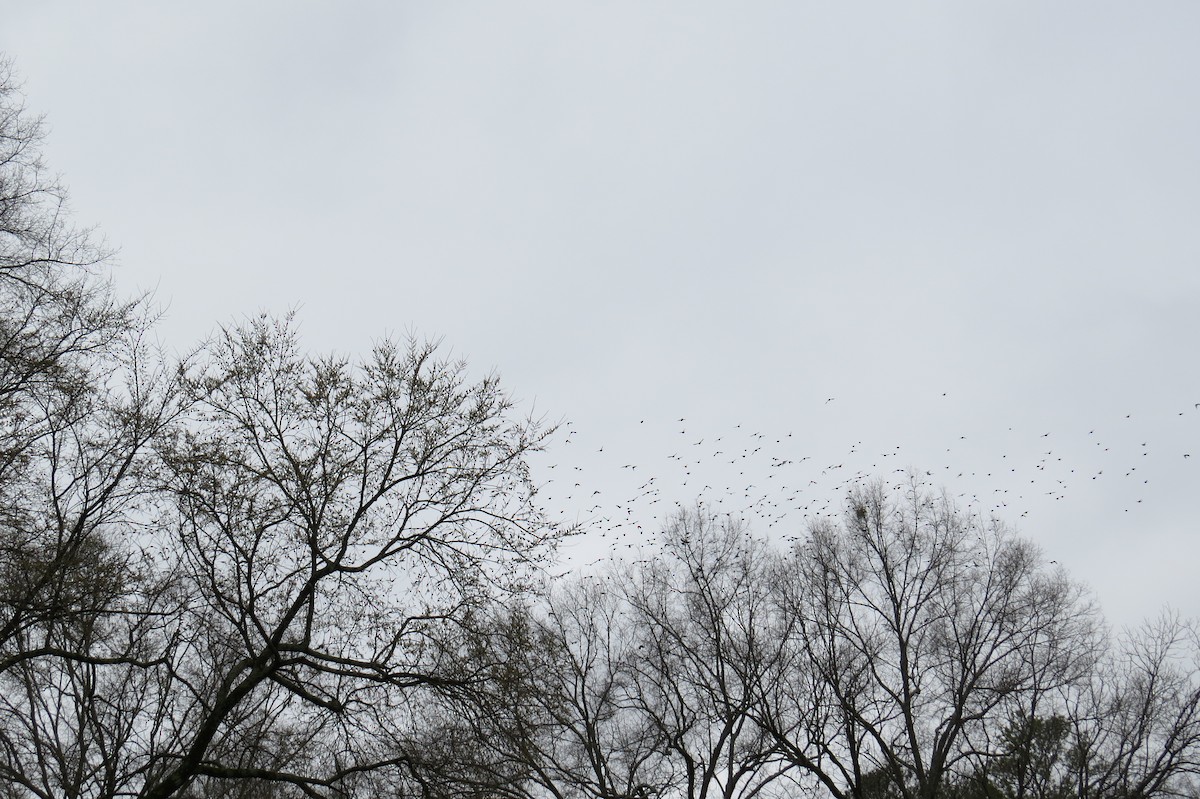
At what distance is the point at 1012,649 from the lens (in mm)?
23688

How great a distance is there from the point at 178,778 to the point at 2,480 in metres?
4.12

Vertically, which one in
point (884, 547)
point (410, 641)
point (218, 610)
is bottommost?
point (410, 641)

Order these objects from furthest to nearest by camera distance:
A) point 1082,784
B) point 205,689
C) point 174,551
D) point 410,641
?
point 1082,784
point 205,689
point 174,551
point 410,641

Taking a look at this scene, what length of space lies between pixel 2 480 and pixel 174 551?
11.0 feet

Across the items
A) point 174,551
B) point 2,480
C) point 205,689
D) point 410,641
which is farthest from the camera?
point 205,689

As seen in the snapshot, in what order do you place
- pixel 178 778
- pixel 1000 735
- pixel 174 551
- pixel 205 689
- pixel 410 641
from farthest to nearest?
pixel 1000 735 → pixel 205 689 → pixel 174 551 → pixel 410 641 → pixel 178 778

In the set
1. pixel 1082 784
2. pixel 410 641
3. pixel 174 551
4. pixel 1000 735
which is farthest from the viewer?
pixel 1000 735

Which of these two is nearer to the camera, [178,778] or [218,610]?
[178,778]

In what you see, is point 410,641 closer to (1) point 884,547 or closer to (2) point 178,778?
(2) point 178,778

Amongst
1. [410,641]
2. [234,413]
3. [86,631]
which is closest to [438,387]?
[234,413]

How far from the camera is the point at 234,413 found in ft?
41.5

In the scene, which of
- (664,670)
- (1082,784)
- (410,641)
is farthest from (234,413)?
(1082,784)

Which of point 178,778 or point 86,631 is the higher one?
point 86,631

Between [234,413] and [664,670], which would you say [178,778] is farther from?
[664,670]
